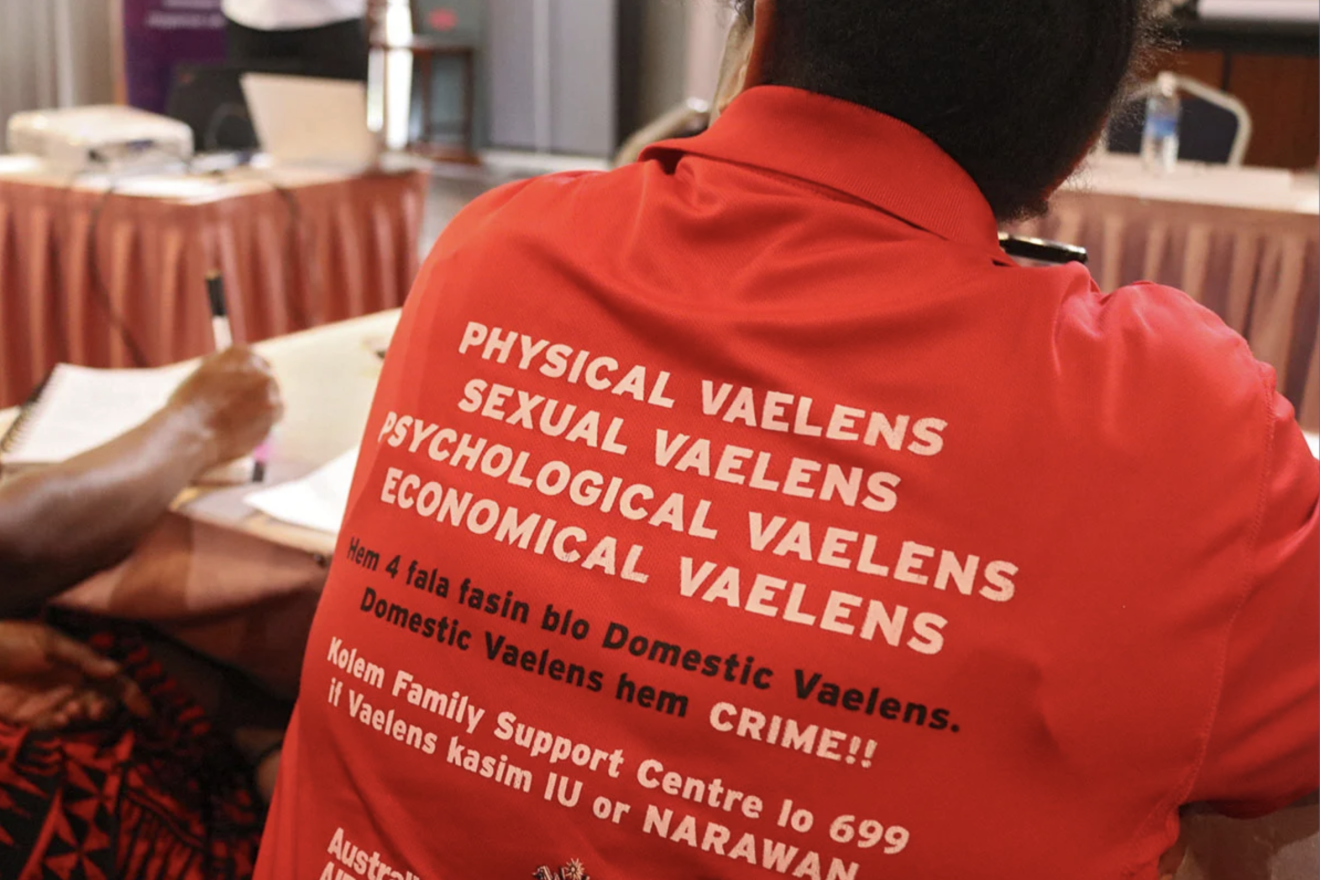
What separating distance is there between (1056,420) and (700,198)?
0.76ft

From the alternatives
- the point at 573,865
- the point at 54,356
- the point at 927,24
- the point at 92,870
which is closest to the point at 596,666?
the point at 573,865

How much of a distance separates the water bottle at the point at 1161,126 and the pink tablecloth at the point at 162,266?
191 cm

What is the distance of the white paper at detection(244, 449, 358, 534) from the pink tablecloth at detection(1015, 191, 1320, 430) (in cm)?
166

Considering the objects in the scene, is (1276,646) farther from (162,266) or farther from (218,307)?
(162,266)

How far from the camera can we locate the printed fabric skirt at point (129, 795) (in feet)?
2.86

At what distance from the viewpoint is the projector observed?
269 cm

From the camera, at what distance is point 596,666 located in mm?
610

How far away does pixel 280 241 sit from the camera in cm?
267

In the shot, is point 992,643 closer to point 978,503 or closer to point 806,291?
point 978,503

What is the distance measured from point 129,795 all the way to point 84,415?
0.49m

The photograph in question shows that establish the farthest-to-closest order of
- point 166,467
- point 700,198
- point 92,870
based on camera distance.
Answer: point 166,467 → point 92,870 → point 700,198

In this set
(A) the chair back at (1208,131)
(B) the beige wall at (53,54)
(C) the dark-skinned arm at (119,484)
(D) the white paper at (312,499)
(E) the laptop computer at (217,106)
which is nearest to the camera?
(C) the dark-skinned arm at (119,484)

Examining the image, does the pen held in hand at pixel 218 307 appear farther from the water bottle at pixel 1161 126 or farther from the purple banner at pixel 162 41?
the purple banner at pixel 162 41

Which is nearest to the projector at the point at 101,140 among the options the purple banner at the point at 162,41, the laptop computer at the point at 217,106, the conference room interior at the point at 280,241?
the conference room interior at the point at 280,241
